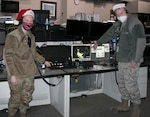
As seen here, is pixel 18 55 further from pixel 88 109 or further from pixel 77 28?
pixel 88 109

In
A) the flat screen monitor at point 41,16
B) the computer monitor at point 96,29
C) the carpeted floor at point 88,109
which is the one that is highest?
the flat screen monitor at point 41,16

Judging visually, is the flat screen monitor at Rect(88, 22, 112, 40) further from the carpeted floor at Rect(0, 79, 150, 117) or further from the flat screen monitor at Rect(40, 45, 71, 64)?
the carpeted floor at Rect(0, 79, 150, 117)

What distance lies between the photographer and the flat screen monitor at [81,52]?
11.2ft

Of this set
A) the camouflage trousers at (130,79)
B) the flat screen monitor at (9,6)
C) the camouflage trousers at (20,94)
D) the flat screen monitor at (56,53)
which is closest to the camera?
the camouflage trousers at (20,94)

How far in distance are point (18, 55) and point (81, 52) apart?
1.32 meters

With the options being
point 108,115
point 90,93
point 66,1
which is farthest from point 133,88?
point 66,1

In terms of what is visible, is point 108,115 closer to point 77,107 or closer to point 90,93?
point 77,107

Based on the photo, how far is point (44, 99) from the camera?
11.4 feet

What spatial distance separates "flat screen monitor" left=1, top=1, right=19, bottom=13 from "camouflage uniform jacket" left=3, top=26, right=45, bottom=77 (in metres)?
3.02

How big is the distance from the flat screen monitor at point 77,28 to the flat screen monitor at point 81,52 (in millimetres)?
198

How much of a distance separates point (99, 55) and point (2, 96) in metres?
1.73

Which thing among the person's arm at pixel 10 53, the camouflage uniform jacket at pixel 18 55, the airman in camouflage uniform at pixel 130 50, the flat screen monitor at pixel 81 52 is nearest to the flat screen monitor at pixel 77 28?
the flat screen monitor at pixel 81 52

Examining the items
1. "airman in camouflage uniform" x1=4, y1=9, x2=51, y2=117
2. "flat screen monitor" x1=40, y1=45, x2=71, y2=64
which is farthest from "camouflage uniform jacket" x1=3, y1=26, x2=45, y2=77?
"flat screen monitor" x1=40, y1=45, x2=71, y2=64

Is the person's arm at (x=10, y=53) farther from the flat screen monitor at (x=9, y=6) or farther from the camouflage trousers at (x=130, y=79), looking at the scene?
the flat screen monitor at (x=9, y=6)
